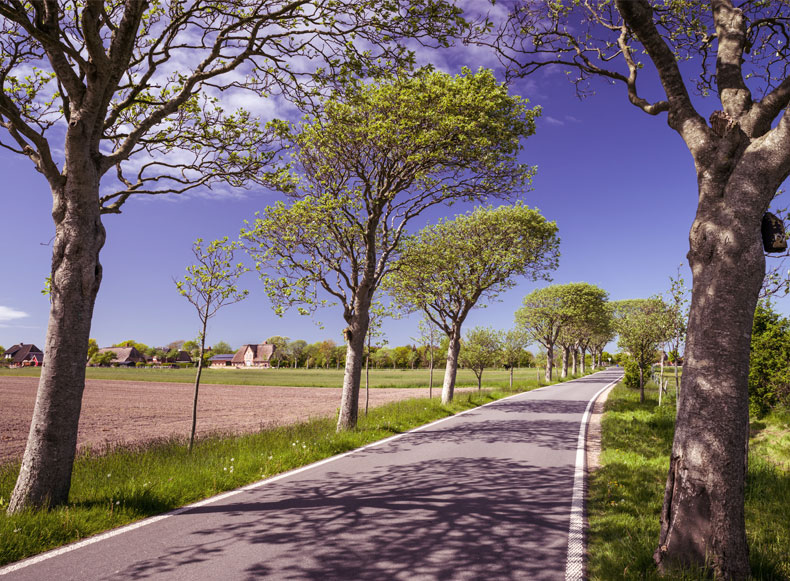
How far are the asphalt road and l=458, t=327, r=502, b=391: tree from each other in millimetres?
19933

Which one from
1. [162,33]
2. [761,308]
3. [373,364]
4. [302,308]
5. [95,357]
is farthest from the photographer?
[373,364]

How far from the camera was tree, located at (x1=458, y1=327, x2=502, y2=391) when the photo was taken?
94.0ft

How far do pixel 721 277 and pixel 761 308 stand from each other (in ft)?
57.4

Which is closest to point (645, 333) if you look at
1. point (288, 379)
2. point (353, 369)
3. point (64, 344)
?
point (353, 369)

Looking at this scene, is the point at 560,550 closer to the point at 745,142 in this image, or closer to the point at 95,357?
the point at 745,142

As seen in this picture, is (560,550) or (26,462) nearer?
(560,550)

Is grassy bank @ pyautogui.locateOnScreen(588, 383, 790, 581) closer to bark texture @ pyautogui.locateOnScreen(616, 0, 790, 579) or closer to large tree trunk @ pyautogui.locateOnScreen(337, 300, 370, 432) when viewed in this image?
bark texture @ pyautogui.locateOnScreen(616, 0, 790, 579)

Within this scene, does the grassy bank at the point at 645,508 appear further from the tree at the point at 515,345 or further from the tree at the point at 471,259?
the tree at the point at 515,345

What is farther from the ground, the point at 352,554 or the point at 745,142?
the point at 745,142

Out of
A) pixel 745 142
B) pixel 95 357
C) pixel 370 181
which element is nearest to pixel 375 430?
pixel 370 181

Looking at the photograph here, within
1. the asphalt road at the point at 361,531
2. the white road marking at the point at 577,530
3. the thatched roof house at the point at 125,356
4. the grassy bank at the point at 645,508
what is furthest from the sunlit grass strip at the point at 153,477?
the thatched roof house at the point at 125,356

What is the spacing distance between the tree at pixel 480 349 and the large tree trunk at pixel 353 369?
16.6 meters

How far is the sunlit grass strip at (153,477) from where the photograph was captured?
15.9 ft

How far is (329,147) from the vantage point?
43.2 feet
